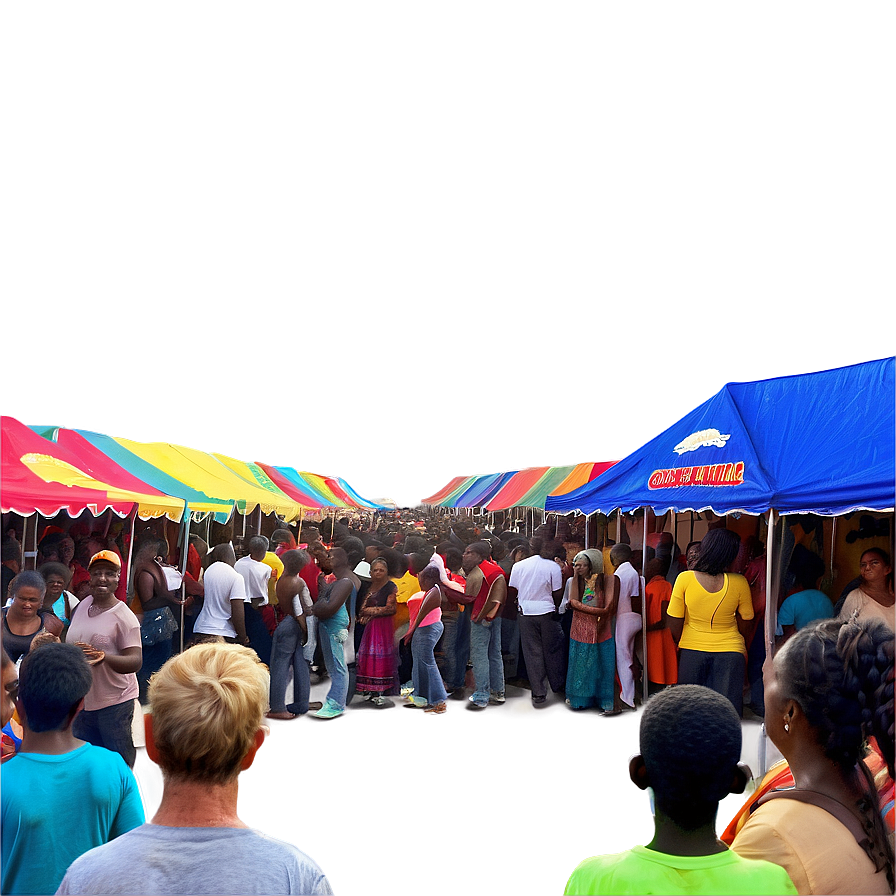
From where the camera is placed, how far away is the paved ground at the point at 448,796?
422 cm

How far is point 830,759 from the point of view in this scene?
79.0 inches

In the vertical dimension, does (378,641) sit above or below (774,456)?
below

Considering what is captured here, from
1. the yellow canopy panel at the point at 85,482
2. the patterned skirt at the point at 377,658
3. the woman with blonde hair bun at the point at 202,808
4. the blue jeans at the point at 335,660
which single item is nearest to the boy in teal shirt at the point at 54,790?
the woman with blonde hair bun at the point at 202,808

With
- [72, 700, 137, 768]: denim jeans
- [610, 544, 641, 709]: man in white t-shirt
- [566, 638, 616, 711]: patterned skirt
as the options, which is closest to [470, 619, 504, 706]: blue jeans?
[566, 638, 616, 711]: patterned skirt

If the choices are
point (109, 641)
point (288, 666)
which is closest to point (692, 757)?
point (109, 641)

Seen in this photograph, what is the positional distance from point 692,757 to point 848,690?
0.83 metres

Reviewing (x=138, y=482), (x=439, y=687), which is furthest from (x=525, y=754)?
(x=138, y=482)

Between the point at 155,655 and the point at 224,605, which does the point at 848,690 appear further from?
the point at 155,655

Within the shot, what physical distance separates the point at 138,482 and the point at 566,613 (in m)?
6.04

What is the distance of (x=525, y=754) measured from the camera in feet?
20.3

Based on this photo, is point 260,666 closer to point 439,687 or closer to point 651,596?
point 439,687

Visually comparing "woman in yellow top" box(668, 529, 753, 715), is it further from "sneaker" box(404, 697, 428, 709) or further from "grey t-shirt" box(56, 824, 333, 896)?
"grey t-shirt" box(56, 824, 333, 896)

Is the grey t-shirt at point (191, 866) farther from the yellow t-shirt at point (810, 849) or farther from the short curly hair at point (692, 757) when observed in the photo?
the yellow t-shirt at point (810, 849)

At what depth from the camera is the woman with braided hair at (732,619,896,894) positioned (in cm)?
177
